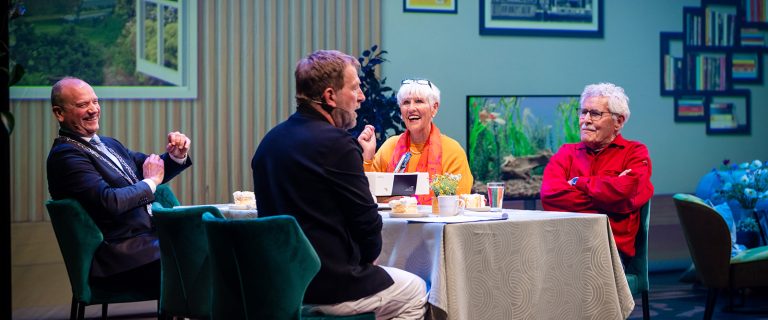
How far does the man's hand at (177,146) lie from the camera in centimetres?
403

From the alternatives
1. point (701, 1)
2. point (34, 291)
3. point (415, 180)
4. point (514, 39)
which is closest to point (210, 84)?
point (34, 291)

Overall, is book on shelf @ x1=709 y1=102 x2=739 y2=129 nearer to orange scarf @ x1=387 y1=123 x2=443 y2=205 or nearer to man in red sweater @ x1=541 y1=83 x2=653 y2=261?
man in red sweater @ x1=541 y1=83 x2=653 y2=261

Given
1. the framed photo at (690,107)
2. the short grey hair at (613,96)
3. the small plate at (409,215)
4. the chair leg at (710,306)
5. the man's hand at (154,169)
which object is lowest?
the chair leg at (710,306)

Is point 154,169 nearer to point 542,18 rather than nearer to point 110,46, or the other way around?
point 110,46

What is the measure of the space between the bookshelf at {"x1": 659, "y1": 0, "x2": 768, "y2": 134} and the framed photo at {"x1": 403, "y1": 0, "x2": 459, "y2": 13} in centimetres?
179

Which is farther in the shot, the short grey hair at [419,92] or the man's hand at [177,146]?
the short grey hair at [419,92]

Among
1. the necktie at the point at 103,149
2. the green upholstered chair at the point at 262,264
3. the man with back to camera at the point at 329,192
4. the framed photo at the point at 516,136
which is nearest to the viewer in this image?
the green upholstered chair at the point at 262,264

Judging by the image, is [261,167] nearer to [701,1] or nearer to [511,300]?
[511,300]

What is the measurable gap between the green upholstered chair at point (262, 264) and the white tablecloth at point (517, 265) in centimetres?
59

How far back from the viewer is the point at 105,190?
11.5 feet

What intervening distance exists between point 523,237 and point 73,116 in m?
1.87

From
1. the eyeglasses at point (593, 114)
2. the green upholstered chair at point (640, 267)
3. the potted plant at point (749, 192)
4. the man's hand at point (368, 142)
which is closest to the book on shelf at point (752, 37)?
the potted plant at point (749, 192)

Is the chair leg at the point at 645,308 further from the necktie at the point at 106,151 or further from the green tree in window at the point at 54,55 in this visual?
the green tree in window at the point at 54,55

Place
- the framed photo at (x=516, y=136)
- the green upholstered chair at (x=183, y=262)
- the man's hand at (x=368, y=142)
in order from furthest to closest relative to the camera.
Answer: the framed photo at (x=516, y=136)
the man's hand at (x=368, y=142)
the green upholstered chair at (x=183, y=262)
